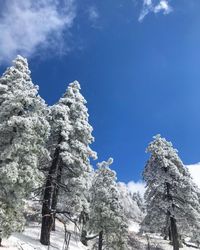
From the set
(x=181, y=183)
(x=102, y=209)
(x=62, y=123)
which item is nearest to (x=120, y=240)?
(x=102, y=209)

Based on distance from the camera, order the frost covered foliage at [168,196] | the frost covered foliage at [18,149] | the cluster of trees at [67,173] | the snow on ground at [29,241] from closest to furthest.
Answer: the frost covered foliage at [18,149] < the snow on ground at [29,241] < the cluster of trees at [67,173] < the frost covered foliage at [168,196]

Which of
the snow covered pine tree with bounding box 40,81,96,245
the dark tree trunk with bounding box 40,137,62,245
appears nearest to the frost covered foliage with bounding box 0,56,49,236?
the dark tree trunk with bounding box 40,137,62,245

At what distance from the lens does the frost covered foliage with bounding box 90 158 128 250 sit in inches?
1063

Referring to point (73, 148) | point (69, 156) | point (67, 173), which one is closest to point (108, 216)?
point (67, 173)

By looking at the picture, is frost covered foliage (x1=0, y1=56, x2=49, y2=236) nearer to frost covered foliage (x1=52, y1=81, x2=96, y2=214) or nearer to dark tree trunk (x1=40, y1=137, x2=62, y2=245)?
dark tree trunk (x1=40, y1=137, x2=62, y2=245)

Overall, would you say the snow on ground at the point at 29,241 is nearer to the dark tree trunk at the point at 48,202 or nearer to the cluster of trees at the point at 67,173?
the dark tree trunk at the point at 48,202

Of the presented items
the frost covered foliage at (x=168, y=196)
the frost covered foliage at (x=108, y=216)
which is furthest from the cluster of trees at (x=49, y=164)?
the frost covered foliage at (x=168, y=196)

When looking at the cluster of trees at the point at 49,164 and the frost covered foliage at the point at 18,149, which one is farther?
the cluster of trees at the point at 49,164

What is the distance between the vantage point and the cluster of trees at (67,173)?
16.2m

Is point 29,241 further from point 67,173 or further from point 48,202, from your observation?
point 67,173

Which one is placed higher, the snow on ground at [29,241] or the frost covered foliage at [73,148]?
the frost covered foliage at [73,148]

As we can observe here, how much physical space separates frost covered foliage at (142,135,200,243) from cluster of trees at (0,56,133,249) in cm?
332

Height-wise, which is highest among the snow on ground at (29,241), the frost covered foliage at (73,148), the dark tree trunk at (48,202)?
Answer: the frost covered foliage at (73,148)

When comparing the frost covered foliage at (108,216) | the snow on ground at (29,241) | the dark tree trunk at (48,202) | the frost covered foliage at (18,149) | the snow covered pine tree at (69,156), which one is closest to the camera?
the frost covered foliage at (18,149)
